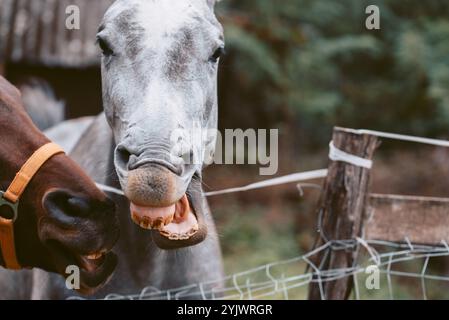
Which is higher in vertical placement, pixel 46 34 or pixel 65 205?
pixel 46 34

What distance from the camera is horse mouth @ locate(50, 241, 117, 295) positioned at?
6.32 ft

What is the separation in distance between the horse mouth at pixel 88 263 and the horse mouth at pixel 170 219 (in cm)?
21

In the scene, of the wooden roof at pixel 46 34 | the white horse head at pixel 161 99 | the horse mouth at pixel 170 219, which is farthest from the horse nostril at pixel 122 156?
the wooden roof at pixel 46 34

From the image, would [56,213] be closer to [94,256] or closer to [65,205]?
[65,205]

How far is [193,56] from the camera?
1986 mm

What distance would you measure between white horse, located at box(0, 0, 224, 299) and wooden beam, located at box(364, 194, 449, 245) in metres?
0.67

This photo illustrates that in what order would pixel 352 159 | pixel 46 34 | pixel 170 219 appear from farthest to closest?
pixel 46 34
pixel 352 159
pixel 170 219

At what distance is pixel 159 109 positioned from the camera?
1.81 meters

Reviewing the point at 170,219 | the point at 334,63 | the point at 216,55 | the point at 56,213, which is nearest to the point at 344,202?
the point at 216,55

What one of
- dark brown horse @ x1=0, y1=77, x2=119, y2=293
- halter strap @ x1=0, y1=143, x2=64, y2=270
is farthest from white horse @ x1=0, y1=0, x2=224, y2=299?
halter strap @ x1=0, y1=143, x2=64, y2=270

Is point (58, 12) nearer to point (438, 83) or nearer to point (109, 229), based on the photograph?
point (438, 83)

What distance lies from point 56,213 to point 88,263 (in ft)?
0.62

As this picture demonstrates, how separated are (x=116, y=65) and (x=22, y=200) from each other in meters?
0.51
